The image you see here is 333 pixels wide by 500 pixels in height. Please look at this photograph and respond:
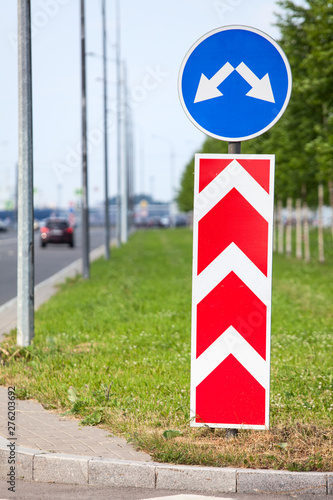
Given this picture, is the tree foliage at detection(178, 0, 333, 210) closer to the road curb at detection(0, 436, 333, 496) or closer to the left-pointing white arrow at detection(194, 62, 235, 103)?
the left-pointing white arrow at detection(194, 62, 235, 103)

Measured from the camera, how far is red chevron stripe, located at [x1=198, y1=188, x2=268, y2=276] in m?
5.46

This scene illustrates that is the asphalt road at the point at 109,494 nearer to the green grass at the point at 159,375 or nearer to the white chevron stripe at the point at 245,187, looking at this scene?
the green grass at the point at 159,375

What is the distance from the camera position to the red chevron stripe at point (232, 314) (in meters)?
5.42

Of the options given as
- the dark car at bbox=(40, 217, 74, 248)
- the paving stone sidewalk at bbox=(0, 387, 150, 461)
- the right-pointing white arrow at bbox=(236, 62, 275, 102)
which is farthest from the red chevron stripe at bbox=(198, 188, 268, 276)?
the dark car at bbox=(40, 217, 74, 248)

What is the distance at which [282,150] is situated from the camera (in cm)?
2598

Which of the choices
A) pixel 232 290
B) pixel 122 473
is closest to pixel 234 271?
pixel 232 290

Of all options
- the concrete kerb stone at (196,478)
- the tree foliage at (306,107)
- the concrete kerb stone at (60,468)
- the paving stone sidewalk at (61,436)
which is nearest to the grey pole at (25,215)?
the paving stone sidewalk at (61,436)

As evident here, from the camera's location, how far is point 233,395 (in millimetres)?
5445

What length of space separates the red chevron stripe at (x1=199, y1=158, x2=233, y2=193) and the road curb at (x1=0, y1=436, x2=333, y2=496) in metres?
1.84

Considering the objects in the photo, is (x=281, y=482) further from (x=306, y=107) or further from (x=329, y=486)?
(x=306, y=107)

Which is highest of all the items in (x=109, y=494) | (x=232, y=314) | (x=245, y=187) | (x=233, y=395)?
Answer: (x=245, y=187)

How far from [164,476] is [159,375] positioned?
273cm

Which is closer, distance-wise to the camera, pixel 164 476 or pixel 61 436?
pixel 164 476

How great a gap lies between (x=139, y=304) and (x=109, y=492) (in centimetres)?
877
